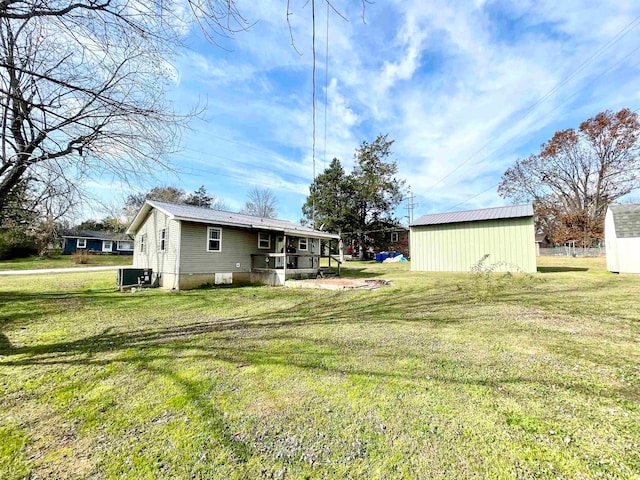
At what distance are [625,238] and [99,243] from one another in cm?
4766

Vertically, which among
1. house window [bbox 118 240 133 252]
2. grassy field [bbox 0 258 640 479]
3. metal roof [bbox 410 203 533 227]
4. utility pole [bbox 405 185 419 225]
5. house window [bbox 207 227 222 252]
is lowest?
grassy field [bbox 0 258 640 479]

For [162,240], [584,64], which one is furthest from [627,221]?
[162,240]

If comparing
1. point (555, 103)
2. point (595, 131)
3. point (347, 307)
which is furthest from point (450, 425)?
point (595, 131)

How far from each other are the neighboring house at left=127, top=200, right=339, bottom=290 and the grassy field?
18.4 feet

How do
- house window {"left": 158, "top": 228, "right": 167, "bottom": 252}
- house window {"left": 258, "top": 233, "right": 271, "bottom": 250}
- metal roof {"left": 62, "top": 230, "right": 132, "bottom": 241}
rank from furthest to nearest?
metal roof {"left": 62, "top": 230, "right": 132, "bottom": 241} < house window {"left": 258, "top": 233, "right": 271, "bottom": 250} < house window {"left": 158, "top": 228, "right": 167, "bottom": 252}

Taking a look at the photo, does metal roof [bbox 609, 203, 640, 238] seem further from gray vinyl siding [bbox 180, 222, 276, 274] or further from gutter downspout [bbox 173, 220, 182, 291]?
gutter downspout [bbox 173, 220, 182, 291]

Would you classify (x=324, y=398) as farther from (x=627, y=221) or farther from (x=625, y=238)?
(x=627, y=221)

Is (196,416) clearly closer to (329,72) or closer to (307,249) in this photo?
(329,72)

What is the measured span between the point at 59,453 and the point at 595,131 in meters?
41.4

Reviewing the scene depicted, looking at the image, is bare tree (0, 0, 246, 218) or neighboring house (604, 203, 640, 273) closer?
bare tree (0, 0, 246, 218)

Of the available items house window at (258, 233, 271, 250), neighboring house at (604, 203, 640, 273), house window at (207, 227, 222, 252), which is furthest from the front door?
neighboring house at (604, 203, 640, 273)

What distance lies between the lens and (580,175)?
1190 inches

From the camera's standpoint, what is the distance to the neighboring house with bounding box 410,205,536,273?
1440 centimetres

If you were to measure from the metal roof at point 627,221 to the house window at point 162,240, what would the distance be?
2043 cm
